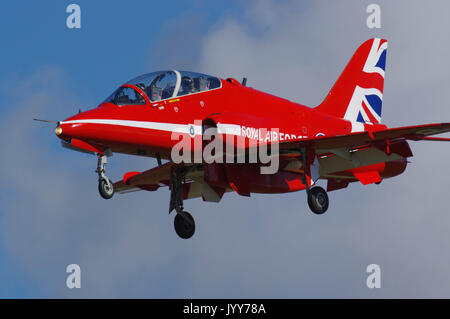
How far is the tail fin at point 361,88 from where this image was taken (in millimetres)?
29391

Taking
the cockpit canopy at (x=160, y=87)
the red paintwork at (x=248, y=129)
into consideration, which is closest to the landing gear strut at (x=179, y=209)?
the red paintwork at (x=248, y=129)

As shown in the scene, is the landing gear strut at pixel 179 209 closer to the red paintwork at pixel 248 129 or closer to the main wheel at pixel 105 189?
the red paintwork at pixel 248 129

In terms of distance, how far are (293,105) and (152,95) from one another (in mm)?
5437

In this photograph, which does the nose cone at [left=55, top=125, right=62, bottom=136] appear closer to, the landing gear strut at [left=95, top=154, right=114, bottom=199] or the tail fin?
the landing gear strut at [left=95, top=154, right=114, bottom=199]

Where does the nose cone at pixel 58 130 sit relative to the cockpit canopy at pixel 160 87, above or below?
below

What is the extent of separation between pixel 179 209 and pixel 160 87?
471cm

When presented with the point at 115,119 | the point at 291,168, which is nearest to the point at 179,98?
the point at 115,119

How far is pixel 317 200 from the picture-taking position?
969 inches

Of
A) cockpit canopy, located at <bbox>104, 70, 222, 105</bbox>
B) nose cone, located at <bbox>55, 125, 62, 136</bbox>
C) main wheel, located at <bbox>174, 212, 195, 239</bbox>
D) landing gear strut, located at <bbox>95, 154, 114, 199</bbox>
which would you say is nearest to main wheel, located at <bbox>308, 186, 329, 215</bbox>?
main wheel, located at <bbox>174, 212, 195, 239</bbox>

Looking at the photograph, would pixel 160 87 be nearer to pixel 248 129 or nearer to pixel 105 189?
pixel 248 129

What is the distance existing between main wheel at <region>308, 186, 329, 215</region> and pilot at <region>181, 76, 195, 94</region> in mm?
4691

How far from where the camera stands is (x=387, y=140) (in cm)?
2391

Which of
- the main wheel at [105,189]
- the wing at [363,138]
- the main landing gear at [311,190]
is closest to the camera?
the main wheel at [105,189]

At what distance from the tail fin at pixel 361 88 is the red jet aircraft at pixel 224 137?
0.79ft
